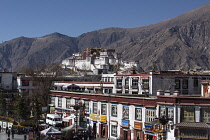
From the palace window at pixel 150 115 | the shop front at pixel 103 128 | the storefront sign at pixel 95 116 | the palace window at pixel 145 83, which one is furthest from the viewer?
the palace window at pixel 145 83

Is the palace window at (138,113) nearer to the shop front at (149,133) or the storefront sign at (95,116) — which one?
the shop front at (149,133)

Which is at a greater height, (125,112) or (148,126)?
(125,112)

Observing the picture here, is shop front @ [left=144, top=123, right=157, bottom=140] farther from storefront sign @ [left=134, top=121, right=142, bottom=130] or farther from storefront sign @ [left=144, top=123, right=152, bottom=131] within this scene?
storefront sign @ [left=134, top=121, right=142, bottom=130]

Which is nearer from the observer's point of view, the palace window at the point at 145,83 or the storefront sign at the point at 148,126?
the storefront sign at the point at 148,126

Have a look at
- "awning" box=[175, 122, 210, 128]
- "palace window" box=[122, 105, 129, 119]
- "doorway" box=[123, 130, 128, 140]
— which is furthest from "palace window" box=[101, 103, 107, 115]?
"awning" box=[175, 122, 210, 128]

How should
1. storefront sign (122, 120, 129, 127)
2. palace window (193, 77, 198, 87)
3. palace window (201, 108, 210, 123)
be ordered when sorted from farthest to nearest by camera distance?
palace window (193, 77, 198, 87) → storefront sign (122, 120, 129, 127) → palace window (201, 108, 210, 123)

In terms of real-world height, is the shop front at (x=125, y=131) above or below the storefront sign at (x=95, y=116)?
below

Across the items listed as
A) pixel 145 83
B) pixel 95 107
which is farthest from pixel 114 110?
pixel 145 83

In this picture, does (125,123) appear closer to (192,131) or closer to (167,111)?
(167,111)

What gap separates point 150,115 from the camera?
36469 millimetres

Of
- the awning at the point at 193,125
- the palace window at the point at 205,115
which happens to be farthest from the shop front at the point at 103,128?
the palace window at the point at 205,115

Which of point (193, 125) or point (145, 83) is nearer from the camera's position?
→ point (193, 125)

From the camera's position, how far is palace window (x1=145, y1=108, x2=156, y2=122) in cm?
3599

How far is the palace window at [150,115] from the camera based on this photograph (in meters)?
36.0
